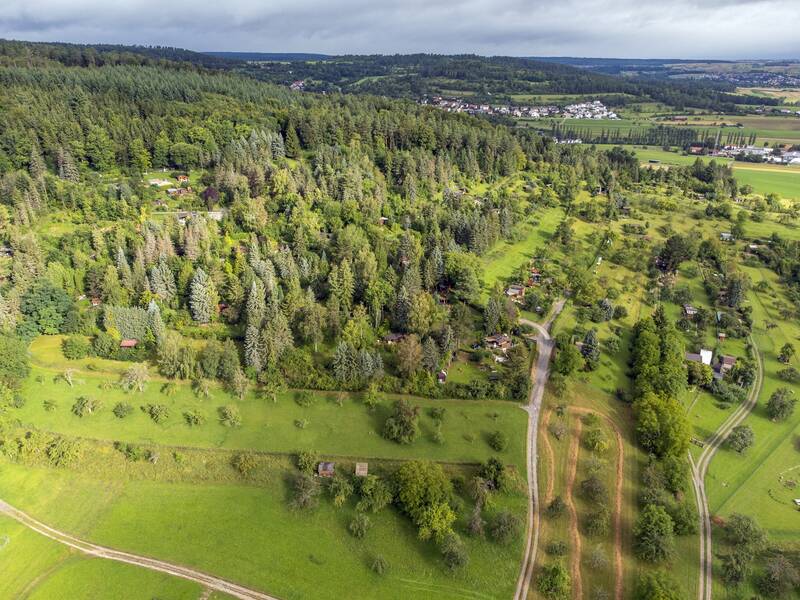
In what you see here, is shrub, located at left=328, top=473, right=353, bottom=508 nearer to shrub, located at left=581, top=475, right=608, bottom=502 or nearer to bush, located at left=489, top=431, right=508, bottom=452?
bush, located at left=489, top=431, right=508, bottom=452

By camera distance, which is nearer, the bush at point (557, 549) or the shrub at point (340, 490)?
the bush at point (557, 549)

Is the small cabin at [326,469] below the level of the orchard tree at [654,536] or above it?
above

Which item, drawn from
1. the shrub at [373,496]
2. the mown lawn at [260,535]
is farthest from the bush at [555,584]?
the shrub at [373,496]

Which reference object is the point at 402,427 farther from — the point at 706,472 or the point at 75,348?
the point at 75,348

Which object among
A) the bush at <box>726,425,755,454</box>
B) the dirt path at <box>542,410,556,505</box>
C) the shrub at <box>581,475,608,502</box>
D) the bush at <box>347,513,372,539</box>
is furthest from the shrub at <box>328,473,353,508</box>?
the bush at <box>726,425,755,454</box>

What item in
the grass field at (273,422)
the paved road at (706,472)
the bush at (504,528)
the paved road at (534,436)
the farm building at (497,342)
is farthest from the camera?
the farm building at (497,342)

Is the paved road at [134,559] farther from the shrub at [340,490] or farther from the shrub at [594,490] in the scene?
the shrub at [594,490]

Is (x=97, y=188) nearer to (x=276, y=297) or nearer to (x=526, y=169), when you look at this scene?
(x=276, y=297)
